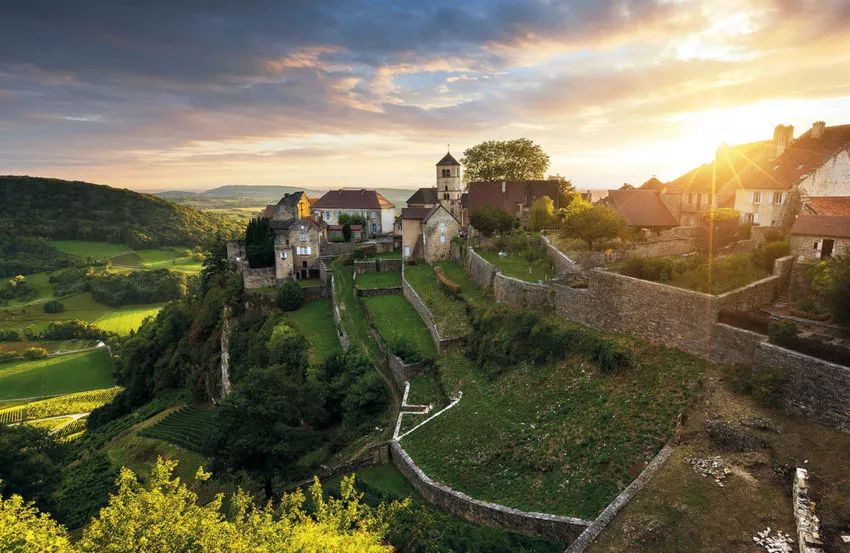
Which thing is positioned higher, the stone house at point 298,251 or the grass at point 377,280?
the stone house at point 298,251

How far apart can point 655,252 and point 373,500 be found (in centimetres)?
2288

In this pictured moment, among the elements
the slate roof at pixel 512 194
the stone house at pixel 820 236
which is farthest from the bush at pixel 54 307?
the stone house at pixel 820 236

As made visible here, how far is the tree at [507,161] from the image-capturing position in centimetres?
6831

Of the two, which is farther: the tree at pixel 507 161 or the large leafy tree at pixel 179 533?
the tree at pixel 507 161

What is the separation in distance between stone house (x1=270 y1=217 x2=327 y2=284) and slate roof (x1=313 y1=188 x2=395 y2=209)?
697 inches

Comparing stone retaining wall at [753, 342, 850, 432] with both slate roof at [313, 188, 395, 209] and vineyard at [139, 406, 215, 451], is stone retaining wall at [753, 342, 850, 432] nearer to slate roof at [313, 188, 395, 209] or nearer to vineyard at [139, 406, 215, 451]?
vineyard at [139, 406, 215, 451]

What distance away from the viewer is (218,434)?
21.1m

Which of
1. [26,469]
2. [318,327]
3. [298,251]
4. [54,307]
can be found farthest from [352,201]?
[54,307]

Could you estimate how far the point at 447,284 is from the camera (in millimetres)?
35656

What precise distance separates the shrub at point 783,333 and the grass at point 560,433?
8.54 feet

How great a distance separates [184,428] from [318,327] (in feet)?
45.3

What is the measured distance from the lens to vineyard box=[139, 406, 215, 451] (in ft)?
120

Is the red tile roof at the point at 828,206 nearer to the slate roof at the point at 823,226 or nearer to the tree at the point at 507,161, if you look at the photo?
the slate roof at the point at 823,226

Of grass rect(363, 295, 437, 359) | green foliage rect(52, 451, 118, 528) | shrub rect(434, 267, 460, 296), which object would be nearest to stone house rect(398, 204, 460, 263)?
shrub rect(434, 267, 460, 296)
